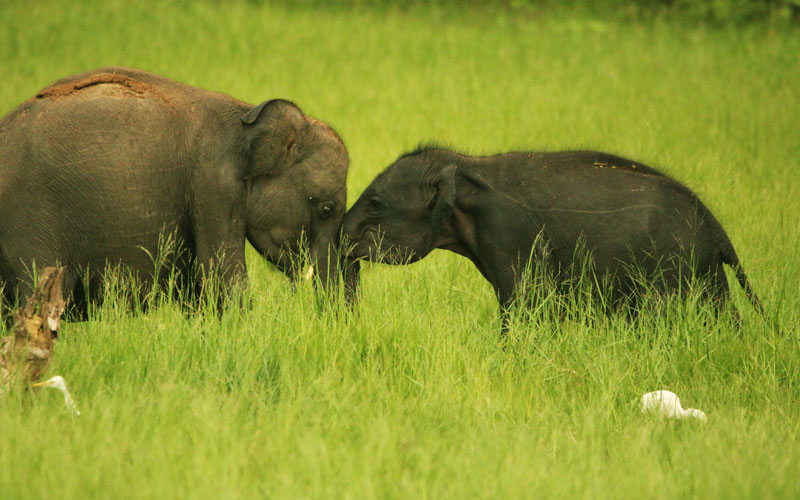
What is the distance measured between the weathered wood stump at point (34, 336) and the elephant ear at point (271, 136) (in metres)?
1.16

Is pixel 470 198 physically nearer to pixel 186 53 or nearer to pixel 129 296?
pixel 129 296

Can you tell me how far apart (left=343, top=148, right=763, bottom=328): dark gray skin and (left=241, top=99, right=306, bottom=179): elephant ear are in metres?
0.62

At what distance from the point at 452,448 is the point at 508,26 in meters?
15.1

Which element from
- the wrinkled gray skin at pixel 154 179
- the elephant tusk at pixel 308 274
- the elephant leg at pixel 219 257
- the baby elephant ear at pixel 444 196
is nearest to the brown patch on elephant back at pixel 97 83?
the wrinkled gray skin at pixel 154 179

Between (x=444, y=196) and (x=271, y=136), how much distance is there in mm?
982

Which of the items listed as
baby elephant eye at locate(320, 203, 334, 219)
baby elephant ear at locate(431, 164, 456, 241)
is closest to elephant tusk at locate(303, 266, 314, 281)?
baby elephant eye at locate(320, 203, 334, 219)

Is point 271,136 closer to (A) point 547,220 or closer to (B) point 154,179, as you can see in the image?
(B) point 154,179

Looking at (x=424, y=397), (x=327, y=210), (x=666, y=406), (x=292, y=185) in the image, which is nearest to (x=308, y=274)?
(x=327, y=210)

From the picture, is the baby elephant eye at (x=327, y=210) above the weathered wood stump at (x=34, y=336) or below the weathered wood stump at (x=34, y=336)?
above

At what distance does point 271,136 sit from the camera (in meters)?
4.71

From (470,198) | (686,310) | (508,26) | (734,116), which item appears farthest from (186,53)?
(686,310)

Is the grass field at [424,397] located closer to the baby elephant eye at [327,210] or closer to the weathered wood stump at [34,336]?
the weathered wood stump at [34,336]

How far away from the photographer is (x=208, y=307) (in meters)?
4.59

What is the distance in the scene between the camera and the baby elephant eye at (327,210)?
4918 millimetres
